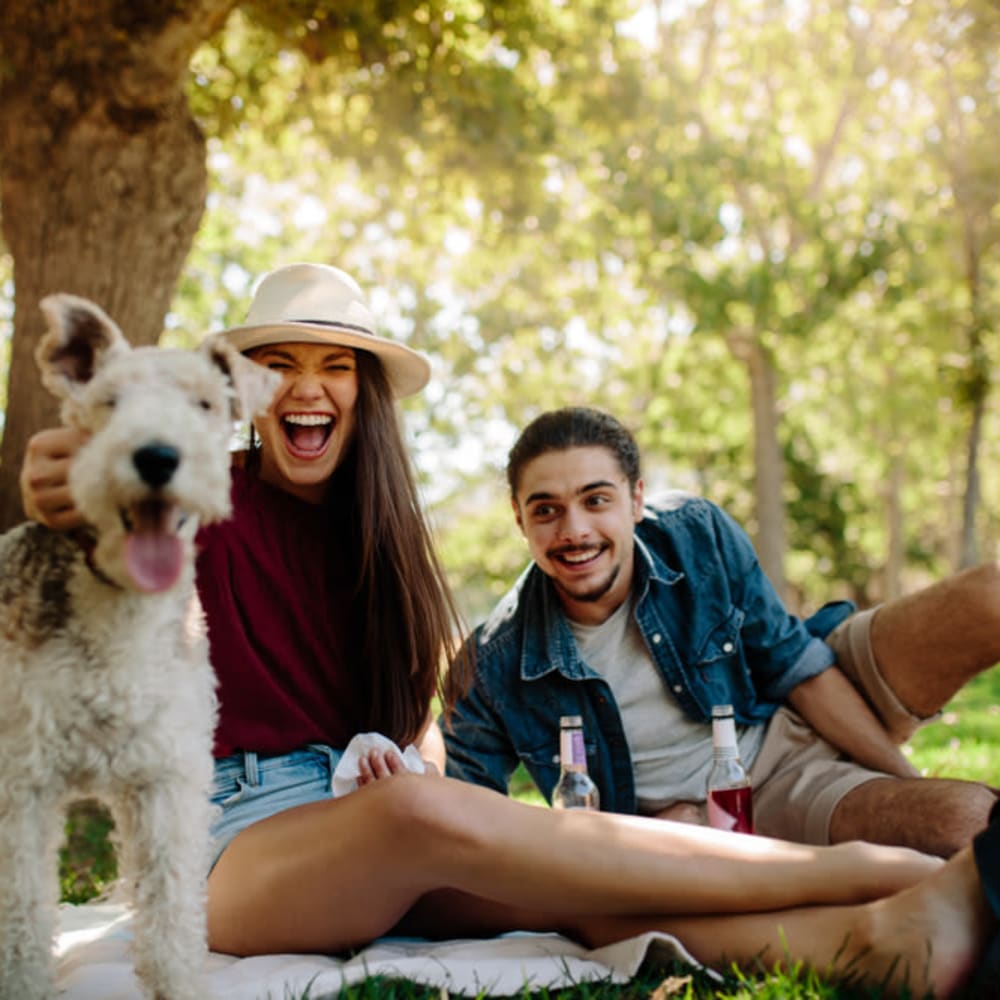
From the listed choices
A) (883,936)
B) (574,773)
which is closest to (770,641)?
(574,773)

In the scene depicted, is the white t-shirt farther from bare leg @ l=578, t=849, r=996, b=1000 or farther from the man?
bare leg @ l=578, t=849, r=996, b=1000

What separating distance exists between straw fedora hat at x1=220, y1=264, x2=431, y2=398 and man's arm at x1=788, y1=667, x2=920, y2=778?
6.07 feet

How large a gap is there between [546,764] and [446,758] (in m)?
0.39

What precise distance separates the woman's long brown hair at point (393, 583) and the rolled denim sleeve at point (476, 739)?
313mm

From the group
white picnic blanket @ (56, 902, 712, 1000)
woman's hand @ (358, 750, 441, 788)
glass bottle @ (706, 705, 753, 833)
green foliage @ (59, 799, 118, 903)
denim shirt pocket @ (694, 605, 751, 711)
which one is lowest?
green foliage @ (59, 799, 118, 903)

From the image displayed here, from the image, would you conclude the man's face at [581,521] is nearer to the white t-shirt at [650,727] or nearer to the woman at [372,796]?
the white t-shirt at [650,727]

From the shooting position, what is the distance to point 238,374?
2242 millimetres

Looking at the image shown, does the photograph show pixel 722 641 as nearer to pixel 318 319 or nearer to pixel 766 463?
pixel 318 319

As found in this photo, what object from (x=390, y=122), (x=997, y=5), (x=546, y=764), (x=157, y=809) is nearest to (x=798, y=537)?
(x=997, y=5)

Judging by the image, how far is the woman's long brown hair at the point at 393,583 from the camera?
3.43 m

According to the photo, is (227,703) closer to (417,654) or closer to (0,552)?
(417,654)

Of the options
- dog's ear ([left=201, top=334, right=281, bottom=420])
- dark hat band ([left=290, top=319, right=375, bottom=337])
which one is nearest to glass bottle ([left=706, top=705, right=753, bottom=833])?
dark hat band ([left=290, top=319, right=375, bottom=337])

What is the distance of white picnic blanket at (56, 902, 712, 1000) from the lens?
2670mm

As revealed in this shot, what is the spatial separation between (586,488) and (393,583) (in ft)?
2.64
